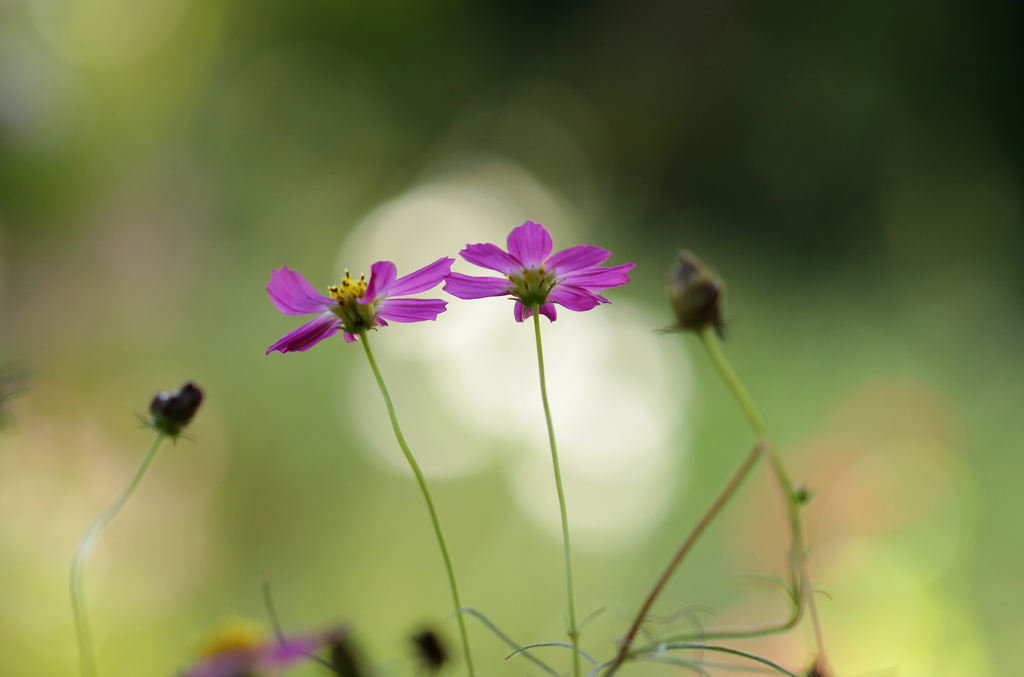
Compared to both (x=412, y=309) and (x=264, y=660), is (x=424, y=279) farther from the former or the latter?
(x=264, y=660)

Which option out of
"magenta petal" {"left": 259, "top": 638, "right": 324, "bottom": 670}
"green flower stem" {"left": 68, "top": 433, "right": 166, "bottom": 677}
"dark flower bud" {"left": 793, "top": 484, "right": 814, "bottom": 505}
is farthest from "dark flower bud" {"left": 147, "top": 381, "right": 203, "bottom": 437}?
"dark flower bud" {"left": 793, "top": 484, "right": 814, "bottom": 505}

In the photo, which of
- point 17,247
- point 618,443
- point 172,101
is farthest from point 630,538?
point 172,101

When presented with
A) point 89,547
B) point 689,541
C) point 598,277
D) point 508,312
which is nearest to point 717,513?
point 689,541

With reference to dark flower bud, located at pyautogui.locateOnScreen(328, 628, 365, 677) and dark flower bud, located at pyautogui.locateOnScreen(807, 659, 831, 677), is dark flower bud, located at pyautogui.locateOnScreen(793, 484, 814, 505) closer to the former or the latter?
dark flower bud, located at pyautogui.locateOnScreen(807, 659, 831, 677)

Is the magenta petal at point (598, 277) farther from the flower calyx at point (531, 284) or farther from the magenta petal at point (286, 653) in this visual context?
the magenta petal at point (286, 653)

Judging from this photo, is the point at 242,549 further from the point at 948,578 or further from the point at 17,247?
the point at 948,578

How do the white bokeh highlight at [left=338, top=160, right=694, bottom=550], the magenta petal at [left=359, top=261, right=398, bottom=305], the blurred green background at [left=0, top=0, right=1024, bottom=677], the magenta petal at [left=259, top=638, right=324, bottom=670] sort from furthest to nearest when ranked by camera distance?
the white bokeh highlight at [left=338, top=160, right=694, bottom=550] → the blurred green background at [left=0, top=0, right=1024, bottom=677] → the magenta petal at [left=359, top=261, right=398, bottom=305] → the magenta petal at [left=259, top=638, right=324, bottom=670]

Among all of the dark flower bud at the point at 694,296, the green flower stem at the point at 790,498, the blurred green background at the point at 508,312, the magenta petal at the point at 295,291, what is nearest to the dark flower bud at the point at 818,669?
the green flower stem at the point at 790,498
